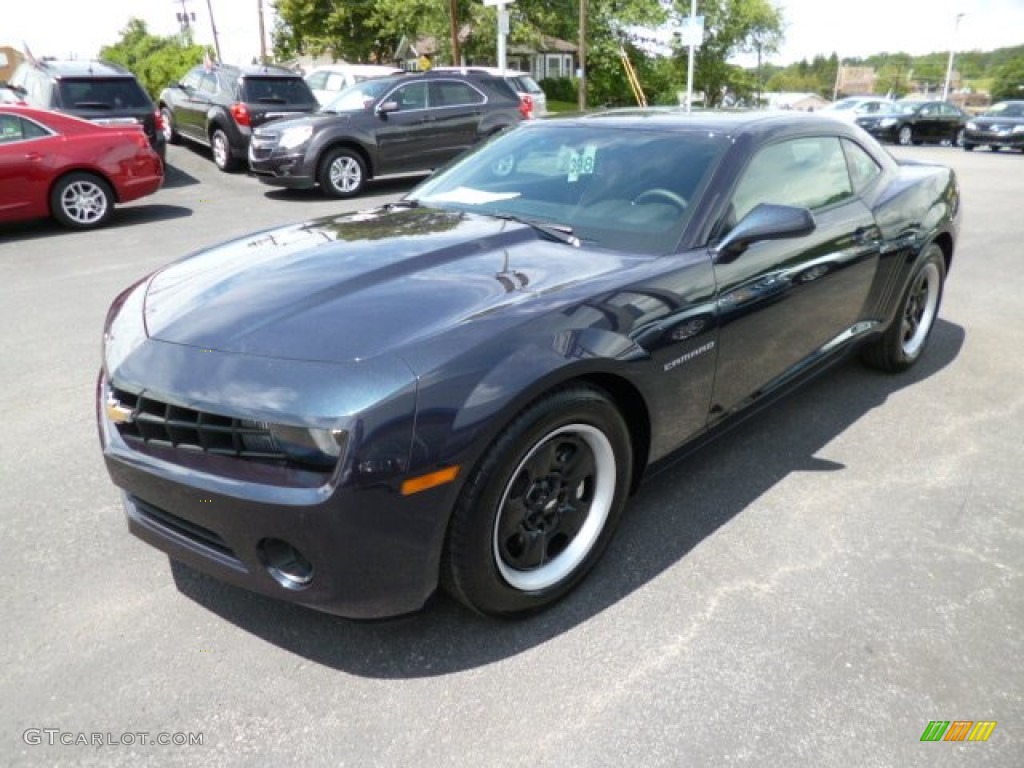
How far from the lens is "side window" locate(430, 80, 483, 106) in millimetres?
11383

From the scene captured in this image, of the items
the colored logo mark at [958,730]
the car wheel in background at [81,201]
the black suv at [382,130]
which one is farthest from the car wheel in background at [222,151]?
the colored logo mark at [958,730]

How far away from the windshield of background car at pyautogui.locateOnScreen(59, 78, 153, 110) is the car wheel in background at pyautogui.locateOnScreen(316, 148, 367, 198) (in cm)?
287

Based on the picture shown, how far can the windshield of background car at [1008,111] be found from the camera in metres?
21.7

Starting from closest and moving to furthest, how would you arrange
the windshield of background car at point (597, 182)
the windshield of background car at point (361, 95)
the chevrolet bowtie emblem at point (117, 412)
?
the chevrolet bowtie emblem at point (117, 412) < the windshield of background car at point (597, 182) < the windshield of background car at point (361, 95)

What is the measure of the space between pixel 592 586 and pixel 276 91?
11.9 m

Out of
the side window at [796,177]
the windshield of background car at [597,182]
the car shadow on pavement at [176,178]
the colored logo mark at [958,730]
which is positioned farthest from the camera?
the car shadow on pavement at [176,178]

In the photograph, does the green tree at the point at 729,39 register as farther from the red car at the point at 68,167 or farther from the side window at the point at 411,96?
the red car at the point at 68,167

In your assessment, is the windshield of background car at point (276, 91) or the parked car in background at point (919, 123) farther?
the parked car in background at point (919, 123)

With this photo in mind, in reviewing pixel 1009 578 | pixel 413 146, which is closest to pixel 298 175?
pixel 413 146

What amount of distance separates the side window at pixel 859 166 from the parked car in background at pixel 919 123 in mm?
22449

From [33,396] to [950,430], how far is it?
4.77 meters

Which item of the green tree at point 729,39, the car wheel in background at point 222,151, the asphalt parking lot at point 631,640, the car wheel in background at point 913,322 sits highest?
the green tree at point 729,39

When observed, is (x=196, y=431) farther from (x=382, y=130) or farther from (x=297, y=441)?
(x=382, y=130)

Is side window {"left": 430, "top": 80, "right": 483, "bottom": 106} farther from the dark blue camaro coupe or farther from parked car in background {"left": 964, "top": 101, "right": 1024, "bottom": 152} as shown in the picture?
parked car in background {"left": 964, "top": 101, "right": 1024, "bottom": 152}
